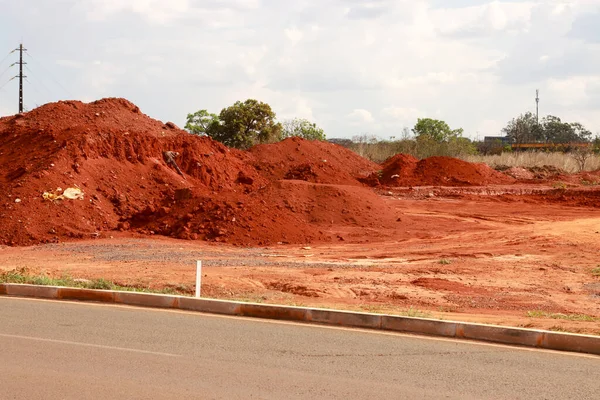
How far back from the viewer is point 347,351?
358 inches

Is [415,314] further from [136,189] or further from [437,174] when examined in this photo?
[437,174]

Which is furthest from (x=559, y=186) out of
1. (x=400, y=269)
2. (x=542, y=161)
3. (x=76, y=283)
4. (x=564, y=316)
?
(x=76, y=283)

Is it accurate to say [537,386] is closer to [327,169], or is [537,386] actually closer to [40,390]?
[40,390]

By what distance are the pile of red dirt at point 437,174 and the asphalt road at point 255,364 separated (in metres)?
39.2

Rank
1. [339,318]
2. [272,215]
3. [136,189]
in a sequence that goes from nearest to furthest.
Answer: [339,318]
[272,215]
[136,189]

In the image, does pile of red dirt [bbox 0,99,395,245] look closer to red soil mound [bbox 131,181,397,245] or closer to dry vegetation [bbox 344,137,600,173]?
red soil mound [bbox 131,181,397,245]

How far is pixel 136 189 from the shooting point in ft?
98.5

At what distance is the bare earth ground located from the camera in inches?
533

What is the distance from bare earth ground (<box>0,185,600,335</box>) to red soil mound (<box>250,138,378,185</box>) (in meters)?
12.5

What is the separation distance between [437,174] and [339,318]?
40.2 meters

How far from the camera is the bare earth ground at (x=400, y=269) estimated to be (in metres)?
13.5

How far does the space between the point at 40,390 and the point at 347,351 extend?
345 centimetres

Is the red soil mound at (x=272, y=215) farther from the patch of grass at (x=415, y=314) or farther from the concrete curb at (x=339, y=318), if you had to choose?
the patch of grass at (x=415, y=314)

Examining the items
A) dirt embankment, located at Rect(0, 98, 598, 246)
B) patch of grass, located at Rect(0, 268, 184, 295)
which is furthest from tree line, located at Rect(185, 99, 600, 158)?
patch of grass, located at Rect(0, 268, 184, 295)
